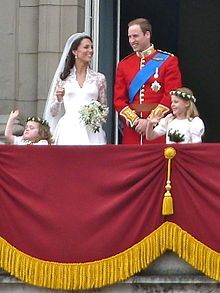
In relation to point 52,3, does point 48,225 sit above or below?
below

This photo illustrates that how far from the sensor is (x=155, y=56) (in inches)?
526

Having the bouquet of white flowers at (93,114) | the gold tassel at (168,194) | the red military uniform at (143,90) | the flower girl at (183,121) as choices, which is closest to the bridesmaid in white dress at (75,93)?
the bouquet of white flowers at (93,114)

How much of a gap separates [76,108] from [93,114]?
298 millimetres

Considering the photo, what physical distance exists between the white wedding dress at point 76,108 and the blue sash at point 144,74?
29cm

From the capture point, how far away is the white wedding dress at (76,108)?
13.2 meters

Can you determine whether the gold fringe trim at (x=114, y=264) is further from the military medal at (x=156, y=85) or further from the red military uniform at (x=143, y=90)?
the military medal at (x=156, y=85)

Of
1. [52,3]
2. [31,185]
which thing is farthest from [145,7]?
[31,185]

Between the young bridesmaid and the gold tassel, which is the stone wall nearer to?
the gold tassel

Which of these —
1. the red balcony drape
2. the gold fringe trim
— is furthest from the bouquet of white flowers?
the gold fringe trim

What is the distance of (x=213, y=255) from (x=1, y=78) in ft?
13.8

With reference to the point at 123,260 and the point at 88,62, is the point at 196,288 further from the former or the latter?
the point at 88,62

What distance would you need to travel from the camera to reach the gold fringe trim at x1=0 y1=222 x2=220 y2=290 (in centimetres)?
1169

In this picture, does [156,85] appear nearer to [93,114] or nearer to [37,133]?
[93,114]

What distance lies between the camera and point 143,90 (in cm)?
1332
